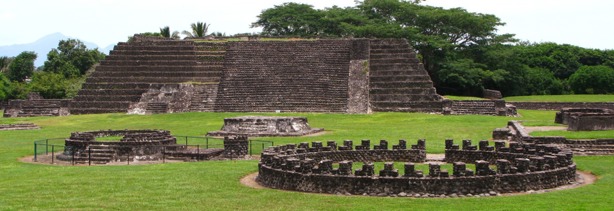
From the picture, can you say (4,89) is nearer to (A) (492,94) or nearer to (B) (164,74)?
(B) (164,74)

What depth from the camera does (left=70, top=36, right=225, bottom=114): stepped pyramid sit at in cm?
5897

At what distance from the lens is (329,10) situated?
309 feet

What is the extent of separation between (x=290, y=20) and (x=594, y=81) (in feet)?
114

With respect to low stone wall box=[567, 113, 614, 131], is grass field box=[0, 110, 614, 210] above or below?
below

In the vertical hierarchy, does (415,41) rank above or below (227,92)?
above

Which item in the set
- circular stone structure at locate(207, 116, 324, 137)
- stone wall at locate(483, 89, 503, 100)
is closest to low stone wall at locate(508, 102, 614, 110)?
stone wall at locate(483, 89, 503, 100)

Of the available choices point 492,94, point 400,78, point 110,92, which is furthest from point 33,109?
point 492,94

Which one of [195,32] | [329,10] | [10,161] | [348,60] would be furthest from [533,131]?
[195,32]

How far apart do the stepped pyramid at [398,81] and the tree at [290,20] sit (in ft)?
95.6

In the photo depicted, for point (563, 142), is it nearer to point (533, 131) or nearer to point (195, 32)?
point (533, 131)

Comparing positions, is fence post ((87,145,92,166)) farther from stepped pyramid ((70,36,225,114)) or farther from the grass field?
stepped pyramid ((70,36,225,114))

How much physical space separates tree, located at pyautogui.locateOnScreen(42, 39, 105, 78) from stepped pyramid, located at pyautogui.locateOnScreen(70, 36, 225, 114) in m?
24.0

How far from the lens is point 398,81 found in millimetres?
58156

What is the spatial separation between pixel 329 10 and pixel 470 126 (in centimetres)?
5293
